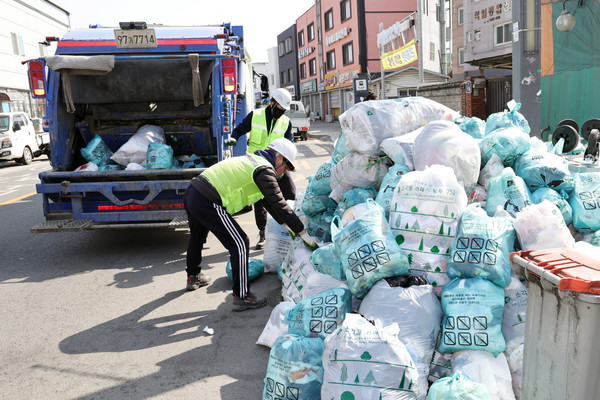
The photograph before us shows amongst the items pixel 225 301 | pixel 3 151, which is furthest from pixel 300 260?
pixel 3 151

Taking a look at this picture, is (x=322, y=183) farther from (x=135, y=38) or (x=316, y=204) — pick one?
(x=135, y=38)

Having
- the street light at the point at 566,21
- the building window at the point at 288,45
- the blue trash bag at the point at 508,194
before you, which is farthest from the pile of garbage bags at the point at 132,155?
the building window at the point at 288,45

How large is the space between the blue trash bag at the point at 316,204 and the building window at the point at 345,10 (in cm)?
3238

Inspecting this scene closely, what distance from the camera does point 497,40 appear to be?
25875 millimetres

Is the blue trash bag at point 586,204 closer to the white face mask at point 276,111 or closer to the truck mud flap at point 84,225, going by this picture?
the white face mask at point 276,111

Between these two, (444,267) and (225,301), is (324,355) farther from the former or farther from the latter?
(225,301)

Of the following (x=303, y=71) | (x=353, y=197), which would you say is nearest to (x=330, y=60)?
(x=303, y=71)

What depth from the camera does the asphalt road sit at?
10.1ft

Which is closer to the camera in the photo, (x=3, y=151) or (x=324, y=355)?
(x=324, y=355)

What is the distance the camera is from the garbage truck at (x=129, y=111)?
18.2 ft

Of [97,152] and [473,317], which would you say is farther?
[97,152]

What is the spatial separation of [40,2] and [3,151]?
17.5 m

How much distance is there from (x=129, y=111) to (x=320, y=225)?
12.2 ft

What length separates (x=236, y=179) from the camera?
13.2ft
